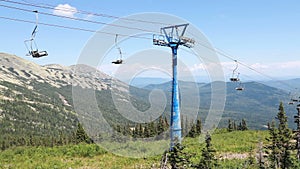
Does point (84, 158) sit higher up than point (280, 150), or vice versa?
point (280, 150)

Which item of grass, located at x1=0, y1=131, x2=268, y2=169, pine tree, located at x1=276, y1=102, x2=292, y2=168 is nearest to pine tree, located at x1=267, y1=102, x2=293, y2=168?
pine tree, located at x1=276, y1=102, x2=292, y2=168

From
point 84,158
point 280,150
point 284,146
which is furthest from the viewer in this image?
point 84,158

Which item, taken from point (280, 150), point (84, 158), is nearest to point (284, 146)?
point (280, 150)

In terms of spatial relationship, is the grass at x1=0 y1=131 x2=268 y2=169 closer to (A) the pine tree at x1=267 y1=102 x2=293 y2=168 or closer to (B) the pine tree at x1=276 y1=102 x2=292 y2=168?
(A) the pine tree at x1=267 y1=102 x2=293 y2=168

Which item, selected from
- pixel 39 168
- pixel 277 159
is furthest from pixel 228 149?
pixel 39 168

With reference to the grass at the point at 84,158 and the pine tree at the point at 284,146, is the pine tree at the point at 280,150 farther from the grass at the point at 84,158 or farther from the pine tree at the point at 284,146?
the grass at the point at 84,158

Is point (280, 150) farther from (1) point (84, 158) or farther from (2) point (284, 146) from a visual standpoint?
(1) point (84, 158)

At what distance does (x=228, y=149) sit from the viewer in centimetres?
4012

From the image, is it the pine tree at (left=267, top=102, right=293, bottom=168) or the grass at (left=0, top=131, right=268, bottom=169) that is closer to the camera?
the pine tree at (left=267, top=102, right=293, bottom=168)

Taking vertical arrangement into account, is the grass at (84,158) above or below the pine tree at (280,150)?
below

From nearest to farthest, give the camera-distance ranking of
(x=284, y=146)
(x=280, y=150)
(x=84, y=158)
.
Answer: (x=284, y=146), (x=280, y=150), (x=84, y=158)

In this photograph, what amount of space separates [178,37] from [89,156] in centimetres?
1718

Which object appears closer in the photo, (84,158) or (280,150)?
(280,150)

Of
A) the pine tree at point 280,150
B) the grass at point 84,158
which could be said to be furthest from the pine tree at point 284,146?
the grass at point 84,158
